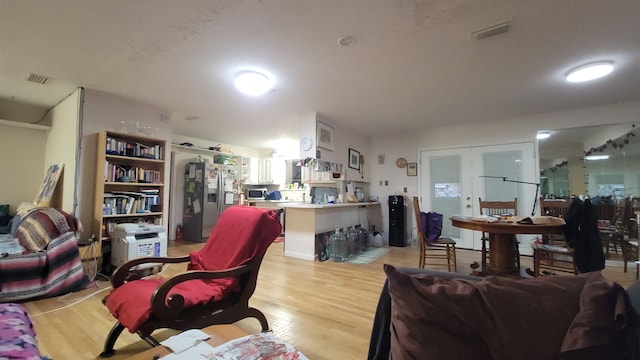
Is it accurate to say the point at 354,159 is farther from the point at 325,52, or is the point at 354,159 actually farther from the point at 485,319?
the point at 485,319

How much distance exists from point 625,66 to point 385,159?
12.0 feet

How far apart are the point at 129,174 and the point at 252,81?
2.24 metres

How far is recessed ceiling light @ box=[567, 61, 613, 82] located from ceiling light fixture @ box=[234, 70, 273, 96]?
3393 mm

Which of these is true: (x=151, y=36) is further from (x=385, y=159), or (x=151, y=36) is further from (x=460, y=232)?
(x=460, y=232)

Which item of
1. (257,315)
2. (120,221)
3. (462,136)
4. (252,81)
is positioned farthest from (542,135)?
(120,221)

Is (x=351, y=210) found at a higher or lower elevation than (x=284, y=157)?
lower

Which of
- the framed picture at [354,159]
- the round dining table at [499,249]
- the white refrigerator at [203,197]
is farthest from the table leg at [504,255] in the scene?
the white refrigerator at [203,197]

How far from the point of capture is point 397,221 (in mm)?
5293

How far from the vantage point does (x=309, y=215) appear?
416 centimetres

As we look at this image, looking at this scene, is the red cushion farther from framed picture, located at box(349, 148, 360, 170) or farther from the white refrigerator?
the white refrigerator

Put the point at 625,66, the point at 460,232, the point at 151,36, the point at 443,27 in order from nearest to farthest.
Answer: the point at 443,27
the point at 151,36
the point at 625,66
the point at 460,232

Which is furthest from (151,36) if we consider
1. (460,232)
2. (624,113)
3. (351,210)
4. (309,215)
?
(624,113)

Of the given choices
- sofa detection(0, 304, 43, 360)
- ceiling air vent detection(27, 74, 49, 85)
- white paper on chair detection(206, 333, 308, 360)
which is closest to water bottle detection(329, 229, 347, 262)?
white paper on chair detection(206, 333, 308, 360)

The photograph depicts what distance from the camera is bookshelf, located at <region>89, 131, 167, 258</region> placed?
3307mm
